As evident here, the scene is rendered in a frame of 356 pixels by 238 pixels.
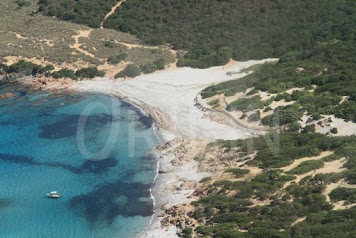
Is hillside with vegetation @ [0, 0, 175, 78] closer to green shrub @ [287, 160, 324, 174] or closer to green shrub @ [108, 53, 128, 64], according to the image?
green shrub @ [108, 53, 128, 64]

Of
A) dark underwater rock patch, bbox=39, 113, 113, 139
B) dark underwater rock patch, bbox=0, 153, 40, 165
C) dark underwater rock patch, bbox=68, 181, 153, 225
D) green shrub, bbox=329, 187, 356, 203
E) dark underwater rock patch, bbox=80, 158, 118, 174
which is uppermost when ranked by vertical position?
dark underwater rock patch, bbox=39, 113, 113, 139

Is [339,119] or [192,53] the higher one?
[192,53]

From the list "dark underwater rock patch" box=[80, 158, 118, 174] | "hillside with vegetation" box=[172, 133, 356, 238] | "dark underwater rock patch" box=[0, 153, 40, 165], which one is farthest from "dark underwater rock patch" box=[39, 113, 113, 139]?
"hillside with vegetation" box=[172, 133, 356, 238]

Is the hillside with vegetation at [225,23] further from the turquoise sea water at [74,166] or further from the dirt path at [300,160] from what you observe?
the dirt path at [300,160]

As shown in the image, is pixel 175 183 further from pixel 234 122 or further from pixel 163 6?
pixel 163 6

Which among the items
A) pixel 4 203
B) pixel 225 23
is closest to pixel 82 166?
pixel 4 203

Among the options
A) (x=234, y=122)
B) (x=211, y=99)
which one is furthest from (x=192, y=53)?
(x=234, y=122)
